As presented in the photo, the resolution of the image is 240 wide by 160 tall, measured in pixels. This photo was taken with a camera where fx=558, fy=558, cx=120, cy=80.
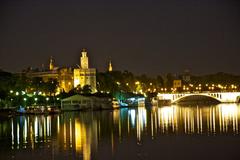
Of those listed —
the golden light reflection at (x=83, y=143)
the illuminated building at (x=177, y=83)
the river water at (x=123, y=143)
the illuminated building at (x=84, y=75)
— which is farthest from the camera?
the illuminated building at (x=177, y=83)

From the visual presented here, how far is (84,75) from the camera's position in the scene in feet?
311

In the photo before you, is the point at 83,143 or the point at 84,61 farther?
the point at 84,61

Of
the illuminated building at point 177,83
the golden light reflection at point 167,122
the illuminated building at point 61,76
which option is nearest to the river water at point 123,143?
the golden light reflection at point 167,122

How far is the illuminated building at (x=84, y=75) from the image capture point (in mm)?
93312

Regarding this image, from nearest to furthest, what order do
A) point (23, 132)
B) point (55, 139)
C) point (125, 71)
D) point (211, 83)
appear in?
point (55, 139), point (23, 132), point (125, 71), point (211, 83)

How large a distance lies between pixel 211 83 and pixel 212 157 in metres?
106

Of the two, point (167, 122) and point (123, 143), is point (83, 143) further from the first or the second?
point (167, 122)

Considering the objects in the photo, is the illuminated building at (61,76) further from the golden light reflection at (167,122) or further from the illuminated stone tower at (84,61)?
the golden light reflection at (167,122)

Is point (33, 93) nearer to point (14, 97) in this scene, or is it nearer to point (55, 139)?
point (14, 97)

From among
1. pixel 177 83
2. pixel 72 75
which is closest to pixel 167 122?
pixel 72 75

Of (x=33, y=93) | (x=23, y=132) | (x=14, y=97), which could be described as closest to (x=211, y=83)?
(x=33, y=93)

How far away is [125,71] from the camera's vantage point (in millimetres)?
113500

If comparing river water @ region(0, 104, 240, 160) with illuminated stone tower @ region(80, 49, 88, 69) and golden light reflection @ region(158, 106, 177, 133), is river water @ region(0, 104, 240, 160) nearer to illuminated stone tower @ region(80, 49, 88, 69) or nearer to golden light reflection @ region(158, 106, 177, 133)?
golden light reflection @ region(158, 106, 177, 133)

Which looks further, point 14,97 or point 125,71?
point 125,71
